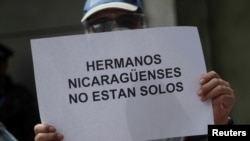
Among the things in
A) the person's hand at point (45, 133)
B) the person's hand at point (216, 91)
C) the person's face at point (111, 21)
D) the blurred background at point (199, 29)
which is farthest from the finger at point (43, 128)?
the blurred background at point (199, 29)

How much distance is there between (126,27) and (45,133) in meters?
0.56

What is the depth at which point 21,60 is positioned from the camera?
588 cm

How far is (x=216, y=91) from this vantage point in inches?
89.0

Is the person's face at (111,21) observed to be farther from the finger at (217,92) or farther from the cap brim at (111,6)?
the finger at (217,92)

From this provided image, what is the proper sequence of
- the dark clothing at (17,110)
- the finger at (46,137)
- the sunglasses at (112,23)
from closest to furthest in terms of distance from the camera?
the finger at (46,137) < the sunglasses at (112,23) < the dark clothing at (17,110)

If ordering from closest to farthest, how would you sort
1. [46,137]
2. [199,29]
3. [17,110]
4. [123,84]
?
[46,137] < [123,84] < [17,110] < [199,29]

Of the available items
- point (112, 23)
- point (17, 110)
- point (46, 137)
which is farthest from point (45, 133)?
point (17, 110)

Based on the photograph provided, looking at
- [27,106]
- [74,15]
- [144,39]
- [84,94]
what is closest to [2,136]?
[84,94]

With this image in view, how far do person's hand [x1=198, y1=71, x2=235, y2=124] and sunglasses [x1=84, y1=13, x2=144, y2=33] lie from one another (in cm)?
38

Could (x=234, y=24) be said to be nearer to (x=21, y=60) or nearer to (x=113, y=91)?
(x=21, y=60)

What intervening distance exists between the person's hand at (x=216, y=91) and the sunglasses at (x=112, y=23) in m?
0.38

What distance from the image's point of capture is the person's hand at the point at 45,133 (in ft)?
7.20

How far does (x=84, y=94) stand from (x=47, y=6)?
3.60 meters

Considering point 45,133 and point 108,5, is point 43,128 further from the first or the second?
point 108,5
